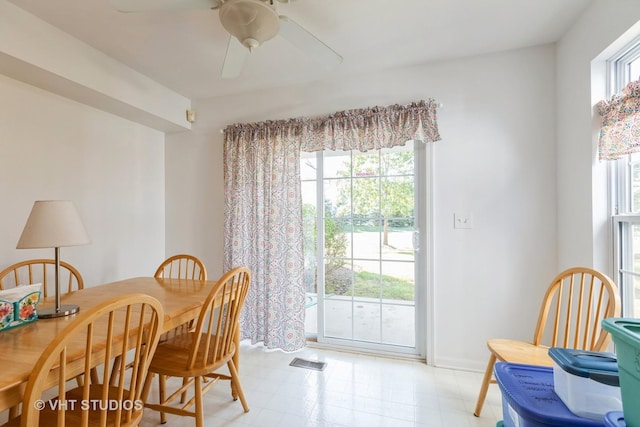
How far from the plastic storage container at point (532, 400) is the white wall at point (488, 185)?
130 cm

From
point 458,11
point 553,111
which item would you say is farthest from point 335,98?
point 553,111

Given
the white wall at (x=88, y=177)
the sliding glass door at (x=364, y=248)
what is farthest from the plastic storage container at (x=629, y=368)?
the white wall at (x=88, y=177)

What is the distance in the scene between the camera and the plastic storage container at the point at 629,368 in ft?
2.26

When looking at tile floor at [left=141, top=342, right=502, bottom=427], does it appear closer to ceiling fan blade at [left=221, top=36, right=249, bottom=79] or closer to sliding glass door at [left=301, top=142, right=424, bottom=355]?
sliding glass door at [left=301, top=142, right=424, bottom=355]

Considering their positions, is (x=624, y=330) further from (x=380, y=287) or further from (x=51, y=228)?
(x=51, y=228)

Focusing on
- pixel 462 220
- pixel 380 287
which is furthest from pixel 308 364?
pixel 462 220

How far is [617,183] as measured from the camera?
1735mm

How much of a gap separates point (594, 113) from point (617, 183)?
1.42 feet

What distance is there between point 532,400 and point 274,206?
7.06 feet

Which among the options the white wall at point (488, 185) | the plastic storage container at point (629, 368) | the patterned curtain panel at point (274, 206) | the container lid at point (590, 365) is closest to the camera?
the plastic storage container at point (629, 368)

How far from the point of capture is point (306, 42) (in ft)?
5.33

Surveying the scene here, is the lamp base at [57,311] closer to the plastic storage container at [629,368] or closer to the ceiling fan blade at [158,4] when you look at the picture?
the ceiling fan blade at [158,4]

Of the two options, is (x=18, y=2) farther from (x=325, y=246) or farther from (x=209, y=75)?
(x=325, y=246)

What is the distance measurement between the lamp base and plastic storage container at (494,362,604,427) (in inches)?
71.9
